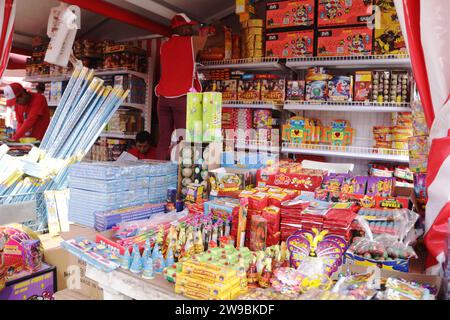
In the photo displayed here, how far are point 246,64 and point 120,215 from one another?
116 inches

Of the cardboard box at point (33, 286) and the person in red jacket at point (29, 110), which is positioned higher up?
the person in red jacket at point (29, 110)

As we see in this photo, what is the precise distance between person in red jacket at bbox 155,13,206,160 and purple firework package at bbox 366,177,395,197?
2590 millimetres

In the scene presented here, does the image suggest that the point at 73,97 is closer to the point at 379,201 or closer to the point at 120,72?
the point at 379,201

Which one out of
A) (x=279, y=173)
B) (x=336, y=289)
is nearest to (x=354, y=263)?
(x=336, y=289)

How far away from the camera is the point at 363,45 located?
3.89 meters

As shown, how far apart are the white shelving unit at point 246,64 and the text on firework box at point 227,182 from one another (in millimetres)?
2392

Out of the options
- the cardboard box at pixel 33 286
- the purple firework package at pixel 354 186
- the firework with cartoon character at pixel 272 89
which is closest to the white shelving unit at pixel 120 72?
the firework with cartoon character at pixel 272 89

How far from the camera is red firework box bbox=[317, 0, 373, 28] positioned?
12.7ft

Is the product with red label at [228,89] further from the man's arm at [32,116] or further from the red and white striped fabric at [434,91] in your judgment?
the red and white striped fabric at [434,91]

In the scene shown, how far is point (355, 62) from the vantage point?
3926 mm

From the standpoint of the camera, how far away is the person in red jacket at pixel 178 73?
440 cm
